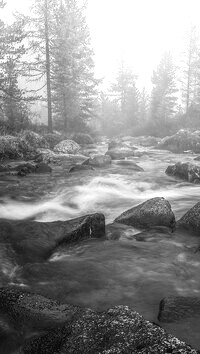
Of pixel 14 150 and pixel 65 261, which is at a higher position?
pixel 14 150

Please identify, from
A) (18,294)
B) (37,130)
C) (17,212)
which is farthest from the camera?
(37,130)

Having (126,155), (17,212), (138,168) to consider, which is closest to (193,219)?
(17,212)

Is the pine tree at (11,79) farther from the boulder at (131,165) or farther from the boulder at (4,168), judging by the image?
the boulder at (131,165)

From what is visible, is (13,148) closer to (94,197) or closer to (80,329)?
(94,197)

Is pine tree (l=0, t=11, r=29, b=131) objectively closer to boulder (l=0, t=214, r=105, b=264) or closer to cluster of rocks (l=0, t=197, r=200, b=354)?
boulder (l=0, t=214, r=105, b=264)

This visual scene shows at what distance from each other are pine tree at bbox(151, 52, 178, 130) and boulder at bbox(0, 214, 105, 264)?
89.6ft

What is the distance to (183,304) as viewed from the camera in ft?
12.4

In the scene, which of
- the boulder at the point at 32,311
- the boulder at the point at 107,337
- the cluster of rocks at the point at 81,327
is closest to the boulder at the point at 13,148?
the cluster of rocks at the point at 81,327

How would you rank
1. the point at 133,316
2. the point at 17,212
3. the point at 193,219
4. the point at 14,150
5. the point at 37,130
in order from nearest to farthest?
the point at 133,316 → the point at 193,219 → the point at 17,212 → the point at 14,150 → the point at 37,130

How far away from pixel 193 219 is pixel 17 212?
13.4ft

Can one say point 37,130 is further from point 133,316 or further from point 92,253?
point 133,316

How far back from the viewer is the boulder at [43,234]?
541cm

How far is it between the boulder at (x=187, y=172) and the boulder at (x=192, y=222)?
15.3ft

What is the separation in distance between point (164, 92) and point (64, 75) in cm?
1243
